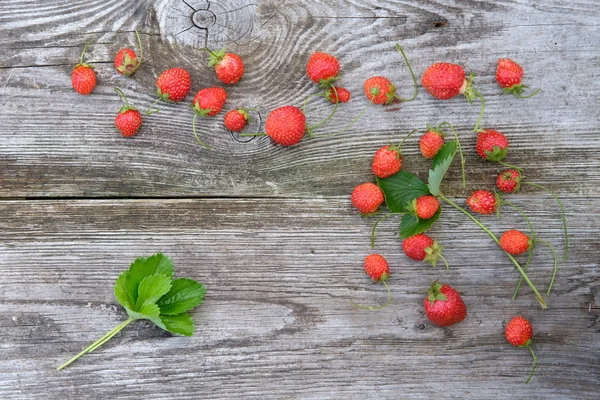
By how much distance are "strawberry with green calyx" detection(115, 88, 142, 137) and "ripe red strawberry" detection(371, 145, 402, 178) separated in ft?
1.78

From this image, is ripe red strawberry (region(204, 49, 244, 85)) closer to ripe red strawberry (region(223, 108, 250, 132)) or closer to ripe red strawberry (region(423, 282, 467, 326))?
ripe red strawberry (region(223, 108, 250, 132))

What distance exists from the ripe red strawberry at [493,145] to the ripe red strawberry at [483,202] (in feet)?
0.26

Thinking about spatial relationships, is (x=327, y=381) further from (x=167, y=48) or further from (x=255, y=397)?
(x=167, y=48)

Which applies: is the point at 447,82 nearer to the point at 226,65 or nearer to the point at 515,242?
the point at 515,242

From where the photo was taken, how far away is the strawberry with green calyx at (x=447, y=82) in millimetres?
1277

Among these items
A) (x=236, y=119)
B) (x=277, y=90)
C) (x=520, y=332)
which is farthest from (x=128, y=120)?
(x=520, y=332)

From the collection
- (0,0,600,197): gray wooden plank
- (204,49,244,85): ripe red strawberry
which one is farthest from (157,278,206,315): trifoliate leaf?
(204,49,244,85): ripe red strawberry

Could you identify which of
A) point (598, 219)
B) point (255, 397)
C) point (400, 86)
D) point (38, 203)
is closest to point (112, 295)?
point (38, 203)

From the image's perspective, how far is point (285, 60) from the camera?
1.34m

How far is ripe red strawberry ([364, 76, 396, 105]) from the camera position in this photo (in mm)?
1289

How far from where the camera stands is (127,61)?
4.23ft

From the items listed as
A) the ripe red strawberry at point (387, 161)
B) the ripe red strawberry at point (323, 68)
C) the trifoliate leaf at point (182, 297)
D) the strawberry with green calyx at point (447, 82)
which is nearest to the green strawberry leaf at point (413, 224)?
the ripe red strawberry at point (387, 161)

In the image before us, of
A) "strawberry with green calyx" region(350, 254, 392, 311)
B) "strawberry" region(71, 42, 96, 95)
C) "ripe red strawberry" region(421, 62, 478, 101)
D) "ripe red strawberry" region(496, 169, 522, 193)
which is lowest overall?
"strawberry with green calyx" region(350, 254, 392, 311)

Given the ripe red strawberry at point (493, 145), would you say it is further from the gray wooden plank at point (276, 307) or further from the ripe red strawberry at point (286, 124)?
the ripe red strawberry at point (286, 124)
